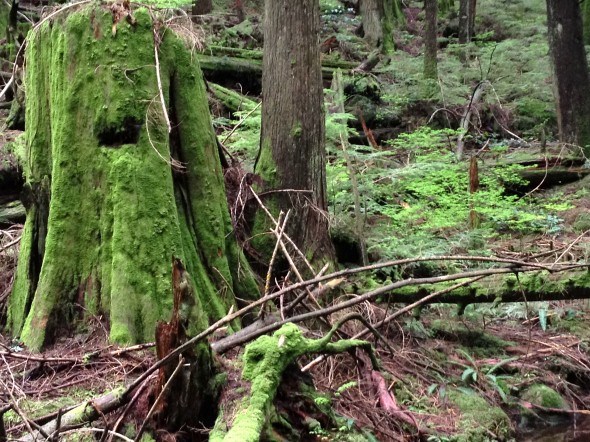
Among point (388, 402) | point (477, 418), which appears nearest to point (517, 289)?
point (477, 418)

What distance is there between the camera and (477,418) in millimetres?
4891

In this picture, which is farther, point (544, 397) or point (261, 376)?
point (544, 397)

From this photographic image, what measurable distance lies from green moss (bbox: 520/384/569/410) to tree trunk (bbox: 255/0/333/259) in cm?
249

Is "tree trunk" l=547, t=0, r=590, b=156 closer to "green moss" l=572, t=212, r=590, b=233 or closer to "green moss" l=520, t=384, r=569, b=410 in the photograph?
"green moss" l=572, t=212, r=590, b=233

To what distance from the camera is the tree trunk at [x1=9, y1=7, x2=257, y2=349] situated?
4801 mm

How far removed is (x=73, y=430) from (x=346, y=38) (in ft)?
56.8

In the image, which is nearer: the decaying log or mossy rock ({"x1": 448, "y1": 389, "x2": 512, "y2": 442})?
the decaying log

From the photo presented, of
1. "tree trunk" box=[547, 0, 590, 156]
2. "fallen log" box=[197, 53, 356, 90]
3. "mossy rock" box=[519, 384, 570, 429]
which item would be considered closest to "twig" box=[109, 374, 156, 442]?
"mossy rock" box=[519, 384, 570, 429]

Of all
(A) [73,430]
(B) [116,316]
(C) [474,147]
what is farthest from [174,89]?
(C) [474,147]

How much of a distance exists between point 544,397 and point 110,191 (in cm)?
427

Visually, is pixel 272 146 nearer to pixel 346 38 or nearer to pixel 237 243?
pixel 237 243

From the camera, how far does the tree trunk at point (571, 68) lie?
12.0 metres

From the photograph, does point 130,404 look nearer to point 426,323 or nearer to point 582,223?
point 426,323

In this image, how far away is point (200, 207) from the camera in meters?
5.56
